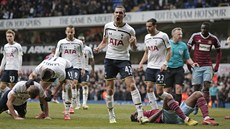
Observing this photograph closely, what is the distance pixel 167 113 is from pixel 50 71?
9.50 ft

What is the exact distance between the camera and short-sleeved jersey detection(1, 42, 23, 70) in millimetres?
17891

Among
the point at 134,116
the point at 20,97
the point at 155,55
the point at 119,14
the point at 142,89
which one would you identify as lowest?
the point at 142,89

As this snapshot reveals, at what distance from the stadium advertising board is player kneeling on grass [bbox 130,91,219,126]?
2663 centimetres

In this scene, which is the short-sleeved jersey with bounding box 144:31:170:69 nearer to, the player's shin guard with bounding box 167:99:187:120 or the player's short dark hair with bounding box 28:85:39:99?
the player's shin guard with bounding box 167:99:187:120

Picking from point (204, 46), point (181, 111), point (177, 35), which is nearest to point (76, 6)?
point (177, 35)

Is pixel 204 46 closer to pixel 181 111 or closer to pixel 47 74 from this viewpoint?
pixel 181 111

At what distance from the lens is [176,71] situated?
52.2 feet

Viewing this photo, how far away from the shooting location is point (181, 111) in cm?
1106

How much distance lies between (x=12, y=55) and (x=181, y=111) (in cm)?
866

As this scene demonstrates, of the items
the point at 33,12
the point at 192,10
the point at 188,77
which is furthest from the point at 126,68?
the point at 33,12

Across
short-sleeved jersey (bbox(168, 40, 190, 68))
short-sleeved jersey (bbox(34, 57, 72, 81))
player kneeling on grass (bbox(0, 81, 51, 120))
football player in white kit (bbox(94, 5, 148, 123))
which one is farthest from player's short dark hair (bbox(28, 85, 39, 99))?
short-sleeved jersey (bbox(168, 40, 190, 68))

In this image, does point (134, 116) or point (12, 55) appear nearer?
point (134, 116)

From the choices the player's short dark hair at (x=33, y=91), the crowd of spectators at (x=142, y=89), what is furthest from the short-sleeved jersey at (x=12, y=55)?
the crowd of spectators at (x=142, y=89)

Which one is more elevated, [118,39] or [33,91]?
[118,39]
